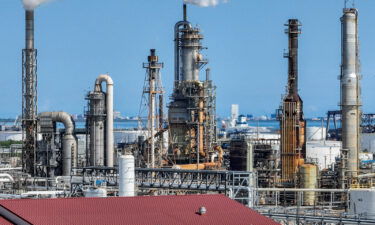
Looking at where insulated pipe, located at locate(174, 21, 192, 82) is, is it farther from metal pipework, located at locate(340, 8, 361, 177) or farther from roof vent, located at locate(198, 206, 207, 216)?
roof vent, located at locate(198, 206, 207, 216)

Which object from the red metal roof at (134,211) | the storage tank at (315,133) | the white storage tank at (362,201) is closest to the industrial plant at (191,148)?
the white storage tank at (362,201)

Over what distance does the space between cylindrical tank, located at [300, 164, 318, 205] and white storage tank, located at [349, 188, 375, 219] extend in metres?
7.09

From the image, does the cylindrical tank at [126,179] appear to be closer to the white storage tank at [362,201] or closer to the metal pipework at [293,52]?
the white storage tank at [362,201]

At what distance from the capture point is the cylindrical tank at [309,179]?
50281 mm

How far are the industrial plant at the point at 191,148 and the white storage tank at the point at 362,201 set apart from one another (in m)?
0.05

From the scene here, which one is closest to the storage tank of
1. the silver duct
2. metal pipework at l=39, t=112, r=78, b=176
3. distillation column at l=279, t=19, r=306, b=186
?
distillation column at l=279, t=19, r=306, b=186

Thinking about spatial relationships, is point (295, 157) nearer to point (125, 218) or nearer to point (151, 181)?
point (151, 181)

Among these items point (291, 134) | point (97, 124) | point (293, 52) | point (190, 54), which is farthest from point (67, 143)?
point (293, 52)

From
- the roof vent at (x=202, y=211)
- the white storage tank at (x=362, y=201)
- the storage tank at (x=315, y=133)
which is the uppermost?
the storage tank at (x=315, y=133)

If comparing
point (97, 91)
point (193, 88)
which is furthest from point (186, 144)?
point (97, 91)

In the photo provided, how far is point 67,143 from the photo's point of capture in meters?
56.5

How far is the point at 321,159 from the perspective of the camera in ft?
230

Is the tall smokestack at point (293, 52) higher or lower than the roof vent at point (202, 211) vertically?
higher

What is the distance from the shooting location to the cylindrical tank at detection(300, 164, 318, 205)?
5028cm
